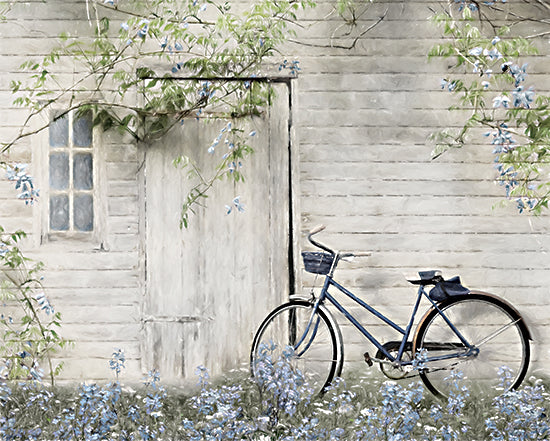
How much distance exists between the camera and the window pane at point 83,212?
521 cm

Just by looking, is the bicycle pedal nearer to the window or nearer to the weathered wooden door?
the weathered wooden door

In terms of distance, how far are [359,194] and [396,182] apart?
0.99 feet

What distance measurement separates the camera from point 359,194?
5172 mm

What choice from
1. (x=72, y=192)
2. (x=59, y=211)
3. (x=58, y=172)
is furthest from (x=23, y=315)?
(x=58, y=172)

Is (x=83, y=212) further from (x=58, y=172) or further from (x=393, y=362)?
(x=393, y=362)

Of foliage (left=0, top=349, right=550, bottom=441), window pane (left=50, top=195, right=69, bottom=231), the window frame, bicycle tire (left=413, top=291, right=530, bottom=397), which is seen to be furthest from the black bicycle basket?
window pane (left=50, top=195, right=69, bottom=231)

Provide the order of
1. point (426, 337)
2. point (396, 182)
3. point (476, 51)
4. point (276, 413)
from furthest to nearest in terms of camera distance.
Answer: point (396, 182)
point (426, 337)
point (476, 51)
point (276, 413)

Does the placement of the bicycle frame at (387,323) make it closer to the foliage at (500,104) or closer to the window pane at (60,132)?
the foliage at (500,104)

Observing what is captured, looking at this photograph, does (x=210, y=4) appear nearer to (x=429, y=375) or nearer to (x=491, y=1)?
(x=491, y=1)

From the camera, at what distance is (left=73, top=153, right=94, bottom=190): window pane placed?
17.1 feet

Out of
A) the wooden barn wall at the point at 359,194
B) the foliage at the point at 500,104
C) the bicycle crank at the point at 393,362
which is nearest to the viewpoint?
the bicycle crank at the point at 393,362

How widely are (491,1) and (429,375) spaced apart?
285cm

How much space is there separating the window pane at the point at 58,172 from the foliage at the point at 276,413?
4.77ft

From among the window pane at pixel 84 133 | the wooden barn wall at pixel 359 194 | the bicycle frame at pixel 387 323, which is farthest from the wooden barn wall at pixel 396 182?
the window pane at pixel 84 133
